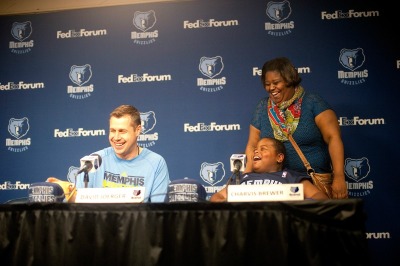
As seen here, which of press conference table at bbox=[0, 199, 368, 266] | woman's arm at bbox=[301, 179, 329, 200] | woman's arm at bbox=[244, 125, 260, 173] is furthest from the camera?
woman's arm at bbox=[244, 125, 260, 173]

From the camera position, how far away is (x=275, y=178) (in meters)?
2.73

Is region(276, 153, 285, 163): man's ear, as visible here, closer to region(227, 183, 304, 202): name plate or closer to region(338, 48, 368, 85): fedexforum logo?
region(227, 183, 304, 202): name plate

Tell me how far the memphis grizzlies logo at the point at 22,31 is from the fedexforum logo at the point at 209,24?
Answer: 5.25ft

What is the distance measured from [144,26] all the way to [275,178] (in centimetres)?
224

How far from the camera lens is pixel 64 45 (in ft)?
14.3

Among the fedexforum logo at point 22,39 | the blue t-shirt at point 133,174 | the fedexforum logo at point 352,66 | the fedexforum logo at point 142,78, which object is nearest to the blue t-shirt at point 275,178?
the blue t-shirt at point 133,174

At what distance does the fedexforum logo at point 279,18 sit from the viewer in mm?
3990

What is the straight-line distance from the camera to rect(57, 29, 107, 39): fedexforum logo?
4.31 meters

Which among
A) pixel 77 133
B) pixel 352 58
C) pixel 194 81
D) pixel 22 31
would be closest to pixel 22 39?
pixel 22 31

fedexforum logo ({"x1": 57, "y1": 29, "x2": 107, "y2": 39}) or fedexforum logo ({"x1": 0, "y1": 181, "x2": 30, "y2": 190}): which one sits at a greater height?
fedexforum logo ({"x1": 57, "y1": 29, "x2": 107, "y2": 39})

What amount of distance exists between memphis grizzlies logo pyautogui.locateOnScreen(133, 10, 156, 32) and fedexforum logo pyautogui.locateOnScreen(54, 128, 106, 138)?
1.06m

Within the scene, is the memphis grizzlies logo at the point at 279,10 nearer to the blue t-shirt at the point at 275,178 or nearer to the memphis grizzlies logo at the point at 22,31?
the blue t-shirt at the point at 275,178

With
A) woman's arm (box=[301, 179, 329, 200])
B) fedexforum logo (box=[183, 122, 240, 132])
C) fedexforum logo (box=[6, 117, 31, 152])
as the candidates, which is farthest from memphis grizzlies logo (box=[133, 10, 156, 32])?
woman's arm (box=[301, 179, 329, 200])

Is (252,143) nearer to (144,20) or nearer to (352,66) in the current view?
(352,66)
